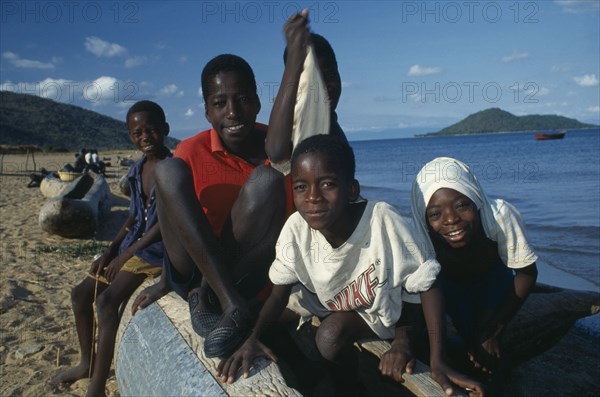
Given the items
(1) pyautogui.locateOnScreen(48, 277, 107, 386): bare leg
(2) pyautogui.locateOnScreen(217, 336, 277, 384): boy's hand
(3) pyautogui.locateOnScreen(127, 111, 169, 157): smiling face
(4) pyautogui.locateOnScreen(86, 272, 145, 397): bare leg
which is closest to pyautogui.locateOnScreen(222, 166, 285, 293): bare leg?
(2) pyautogui.locateOnScreen(217, 336, 277, 384): boy's hand

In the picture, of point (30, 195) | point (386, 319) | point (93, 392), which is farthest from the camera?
point (30, 195)

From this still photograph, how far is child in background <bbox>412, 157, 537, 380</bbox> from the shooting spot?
2.45 meters

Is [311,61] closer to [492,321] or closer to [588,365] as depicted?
[492,321]

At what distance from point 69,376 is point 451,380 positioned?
8.32 ft

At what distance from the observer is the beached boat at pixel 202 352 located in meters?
1.92

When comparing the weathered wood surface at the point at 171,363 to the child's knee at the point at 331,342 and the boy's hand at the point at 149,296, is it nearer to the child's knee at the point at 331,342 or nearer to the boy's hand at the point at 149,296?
the boy's hand at the point at 149,296

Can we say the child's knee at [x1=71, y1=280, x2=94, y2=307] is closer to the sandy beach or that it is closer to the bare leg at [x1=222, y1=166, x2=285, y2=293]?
the sandy beach

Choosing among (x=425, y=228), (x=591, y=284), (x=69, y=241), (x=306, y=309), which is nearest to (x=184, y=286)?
(x=306, y=309)

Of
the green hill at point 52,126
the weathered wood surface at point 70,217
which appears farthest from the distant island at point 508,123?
the weathered wood surface at point 70,217

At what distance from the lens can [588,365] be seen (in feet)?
11.8

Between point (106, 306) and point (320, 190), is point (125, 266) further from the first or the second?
point (320, 190)

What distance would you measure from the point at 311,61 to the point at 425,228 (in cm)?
106

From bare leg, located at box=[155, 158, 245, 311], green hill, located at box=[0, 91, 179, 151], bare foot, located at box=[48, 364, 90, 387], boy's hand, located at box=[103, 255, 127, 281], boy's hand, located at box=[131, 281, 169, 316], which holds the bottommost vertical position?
bare foot, located at box=[48, 364, 90, 387]

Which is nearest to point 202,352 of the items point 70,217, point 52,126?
point 70,217
